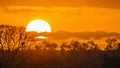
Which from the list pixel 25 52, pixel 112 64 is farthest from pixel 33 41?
pixel 112 64

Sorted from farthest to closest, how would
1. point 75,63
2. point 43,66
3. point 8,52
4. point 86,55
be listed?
point 86,55 < point 75,63 < point 43,66 < point 8,52

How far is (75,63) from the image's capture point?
154750 mm

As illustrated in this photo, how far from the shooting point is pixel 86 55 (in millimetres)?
164750

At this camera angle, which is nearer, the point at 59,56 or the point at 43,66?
the point at 43,66

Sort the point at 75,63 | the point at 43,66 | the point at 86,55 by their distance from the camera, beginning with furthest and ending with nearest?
the point at 86,55 < the point at 75,63 < the point at 43,66

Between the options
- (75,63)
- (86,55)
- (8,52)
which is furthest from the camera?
(86,55)

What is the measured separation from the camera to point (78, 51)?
165m

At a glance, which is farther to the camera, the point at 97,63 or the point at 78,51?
the point at 78,51

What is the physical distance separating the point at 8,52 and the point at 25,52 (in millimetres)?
5663

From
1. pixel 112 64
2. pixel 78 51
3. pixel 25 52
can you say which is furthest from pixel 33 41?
pixel 78 51

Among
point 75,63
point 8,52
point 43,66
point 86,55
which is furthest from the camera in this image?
point 86,55

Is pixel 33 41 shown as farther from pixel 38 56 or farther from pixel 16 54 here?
pixel 38 56

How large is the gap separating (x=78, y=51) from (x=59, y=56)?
7122mm

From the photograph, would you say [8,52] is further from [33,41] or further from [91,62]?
[91,62]
